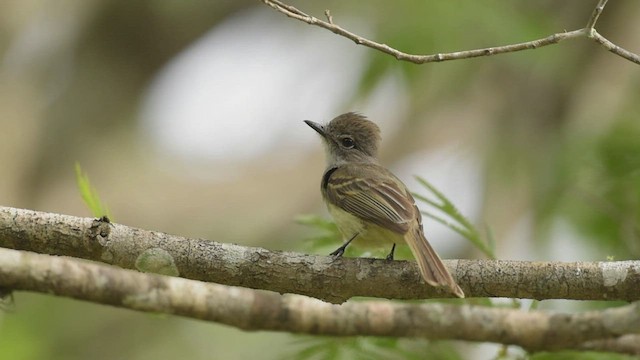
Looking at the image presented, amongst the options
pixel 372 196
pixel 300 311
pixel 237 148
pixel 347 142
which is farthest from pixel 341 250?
pixel 237 148

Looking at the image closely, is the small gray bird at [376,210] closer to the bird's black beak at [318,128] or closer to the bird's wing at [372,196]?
the bird's wing at [372,196]

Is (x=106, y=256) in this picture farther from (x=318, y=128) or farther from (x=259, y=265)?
(x=318, y=128)

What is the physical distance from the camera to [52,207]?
835 centimetres

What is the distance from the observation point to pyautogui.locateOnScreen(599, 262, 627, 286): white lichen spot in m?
3.75

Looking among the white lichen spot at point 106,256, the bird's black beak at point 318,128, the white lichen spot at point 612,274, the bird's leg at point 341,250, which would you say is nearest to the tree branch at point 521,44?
the white lichen spot at point 612,274

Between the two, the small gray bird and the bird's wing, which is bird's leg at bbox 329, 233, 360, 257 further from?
the bird's wing

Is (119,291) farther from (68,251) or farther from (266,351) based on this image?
(266,351)

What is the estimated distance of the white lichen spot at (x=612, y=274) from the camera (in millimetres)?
3754

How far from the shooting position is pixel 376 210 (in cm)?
500

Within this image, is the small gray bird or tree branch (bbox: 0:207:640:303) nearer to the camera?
tree branch (bbox: 0:207:640:303)

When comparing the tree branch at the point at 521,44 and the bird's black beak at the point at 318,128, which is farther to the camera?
the bird's black beak at the point at 318,128

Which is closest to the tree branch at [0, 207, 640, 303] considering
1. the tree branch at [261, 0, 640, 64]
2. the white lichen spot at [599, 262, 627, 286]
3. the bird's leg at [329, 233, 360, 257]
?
the white lichen spot at [599, 262, 627, 286]

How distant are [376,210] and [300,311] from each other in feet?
2.65

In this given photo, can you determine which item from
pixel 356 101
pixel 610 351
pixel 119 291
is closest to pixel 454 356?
pixel 610 351
